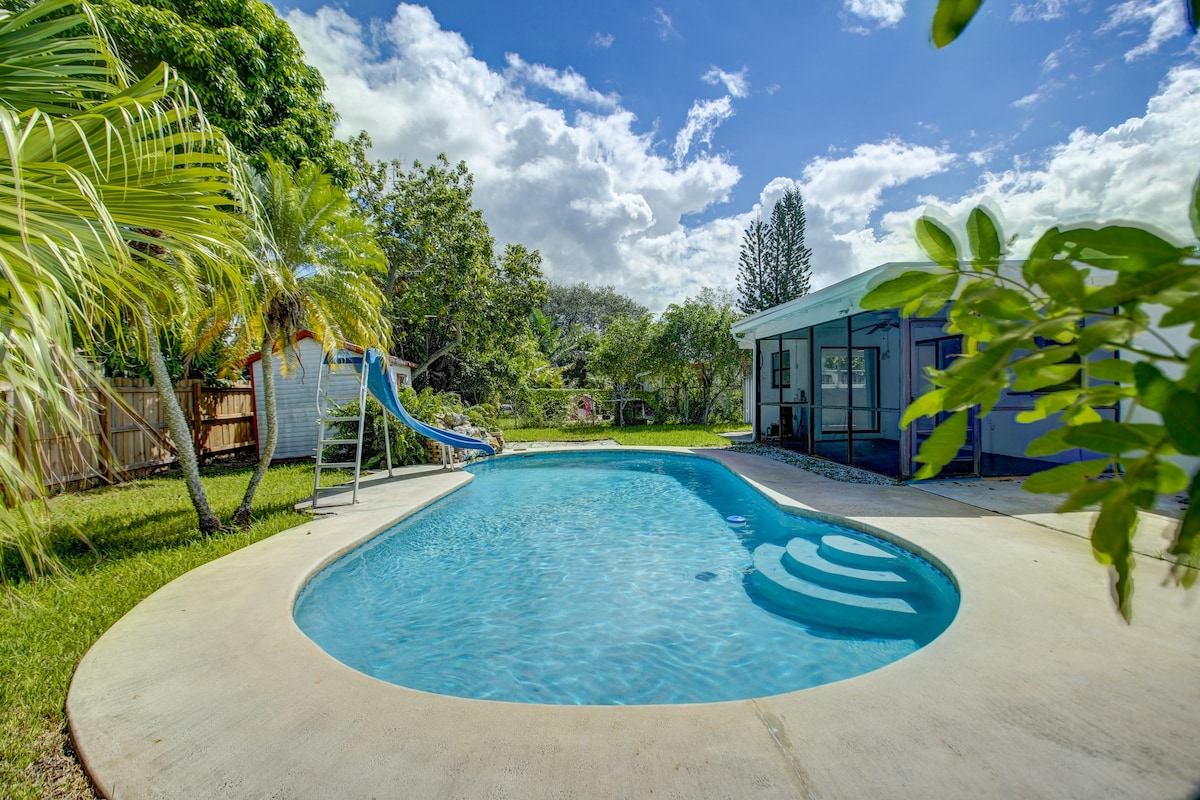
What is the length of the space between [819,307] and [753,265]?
23231mm

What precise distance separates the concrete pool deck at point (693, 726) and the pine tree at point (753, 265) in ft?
95.4

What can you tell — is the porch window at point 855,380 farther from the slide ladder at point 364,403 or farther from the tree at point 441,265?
the tree at point 441,265

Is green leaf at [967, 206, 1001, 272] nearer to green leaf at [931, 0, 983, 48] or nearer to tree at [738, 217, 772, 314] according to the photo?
green leaf at [931, 0, 983, 48]

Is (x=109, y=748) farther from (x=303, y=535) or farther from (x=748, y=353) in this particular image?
(x=748, y=353)

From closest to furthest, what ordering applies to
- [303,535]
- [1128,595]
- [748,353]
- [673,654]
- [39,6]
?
[1128,595], [39,6], [673,654], [303,535], [748,353]

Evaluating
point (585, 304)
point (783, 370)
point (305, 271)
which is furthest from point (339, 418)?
point (585, 304)

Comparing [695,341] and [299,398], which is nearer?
[299,398]

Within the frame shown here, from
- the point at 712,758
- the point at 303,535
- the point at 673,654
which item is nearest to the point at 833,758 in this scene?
the point at 712,758

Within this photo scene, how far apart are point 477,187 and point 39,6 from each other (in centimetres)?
1583

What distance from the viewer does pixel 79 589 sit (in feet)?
13.7

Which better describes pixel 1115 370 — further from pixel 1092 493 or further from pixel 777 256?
pixel 777 256

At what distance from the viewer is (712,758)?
7.31 feet

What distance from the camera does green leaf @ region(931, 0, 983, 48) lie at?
645mm

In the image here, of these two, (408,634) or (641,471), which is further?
(641,471)
